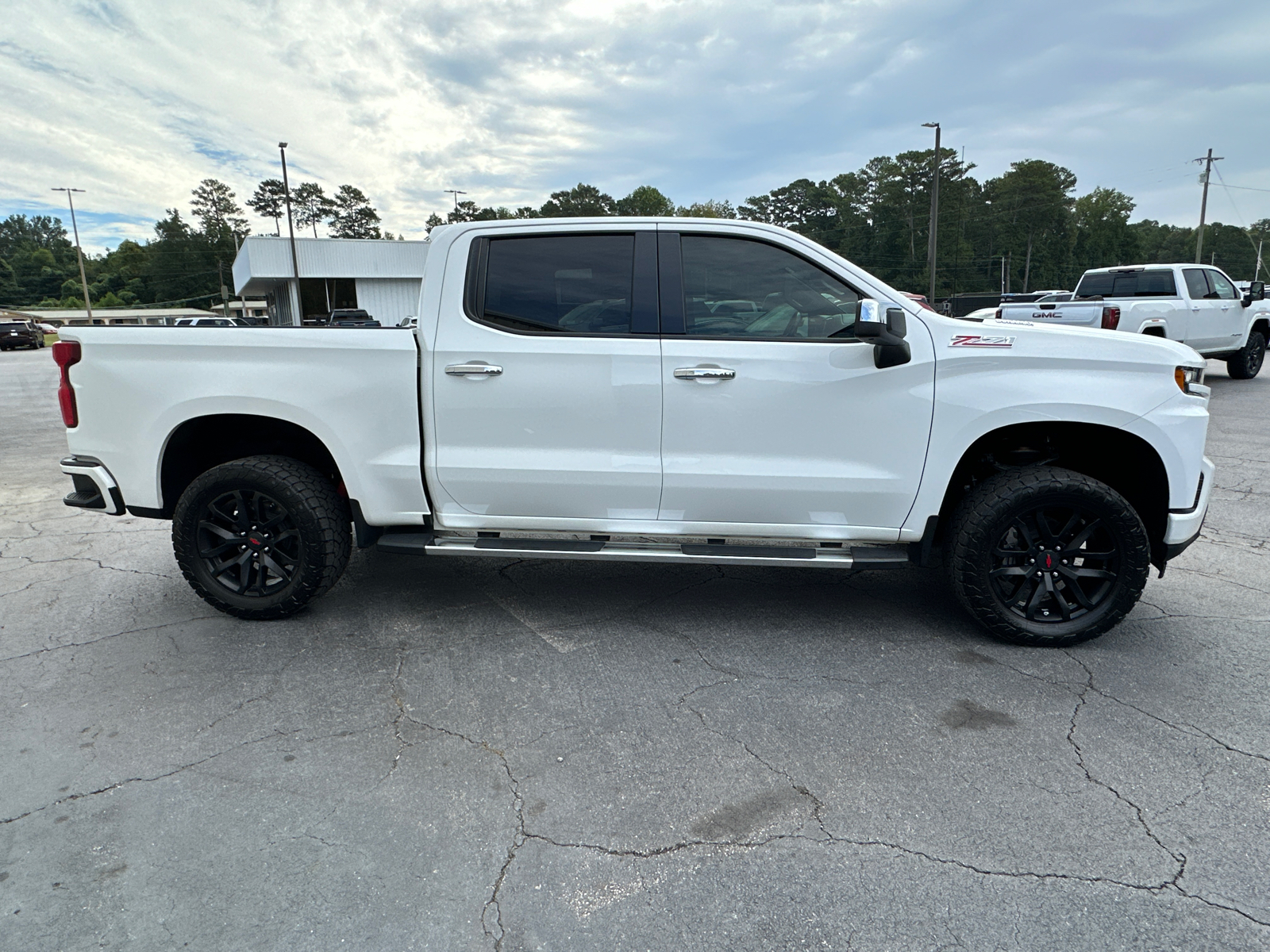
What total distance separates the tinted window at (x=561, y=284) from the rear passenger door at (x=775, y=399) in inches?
9.0

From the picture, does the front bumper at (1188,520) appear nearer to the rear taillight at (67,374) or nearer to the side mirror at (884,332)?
the side mirror at (884,332)

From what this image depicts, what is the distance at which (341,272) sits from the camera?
144 ft

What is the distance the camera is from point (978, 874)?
227cm

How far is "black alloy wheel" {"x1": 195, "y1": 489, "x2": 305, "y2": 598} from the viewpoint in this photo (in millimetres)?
4000

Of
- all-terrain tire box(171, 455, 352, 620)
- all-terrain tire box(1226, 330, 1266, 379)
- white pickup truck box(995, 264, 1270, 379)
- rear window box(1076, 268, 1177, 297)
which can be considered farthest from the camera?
all-terrain tire box(1226, 330, 1266, 379)

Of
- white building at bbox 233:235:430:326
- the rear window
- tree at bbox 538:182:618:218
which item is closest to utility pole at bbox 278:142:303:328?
white building at bbox 233:235:430:326

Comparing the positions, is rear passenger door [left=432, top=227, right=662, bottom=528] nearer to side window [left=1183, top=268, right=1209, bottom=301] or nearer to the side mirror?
the side mirror

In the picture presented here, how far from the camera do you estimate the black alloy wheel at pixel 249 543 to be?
13.1 feet

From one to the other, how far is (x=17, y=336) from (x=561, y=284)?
A: 2030 inches

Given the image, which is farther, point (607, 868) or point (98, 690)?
point (98, 690)

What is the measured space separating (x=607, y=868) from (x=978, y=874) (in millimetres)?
1095

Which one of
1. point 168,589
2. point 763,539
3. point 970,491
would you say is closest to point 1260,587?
point 970,491

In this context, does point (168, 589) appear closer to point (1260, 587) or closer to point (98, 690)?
point (98, 690)

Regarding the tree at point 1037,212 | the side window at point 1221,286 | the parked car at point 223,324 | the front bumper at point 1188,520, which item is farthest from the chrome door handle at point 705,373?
the tree at point 1037,212
